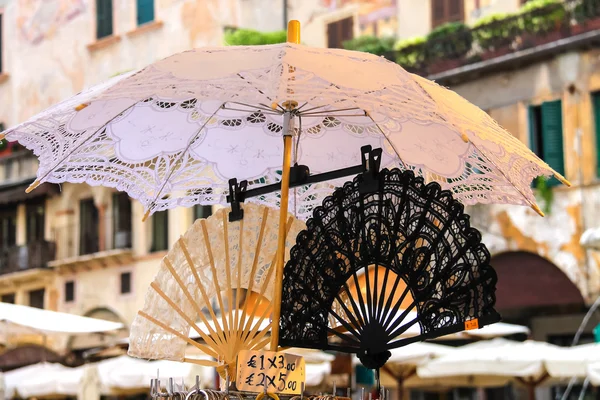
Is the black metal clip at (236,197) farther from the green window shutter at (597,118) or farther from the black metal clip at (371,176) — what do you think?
the green window shutter at (597,118)

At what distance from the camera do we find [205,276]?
593 centimetres

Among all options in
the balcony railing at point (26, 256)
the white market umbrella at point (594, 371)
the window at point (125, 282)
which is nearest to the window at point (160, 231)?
the window at point (125, 282)

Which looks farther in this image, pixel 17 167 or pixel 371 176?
pixel 17 167

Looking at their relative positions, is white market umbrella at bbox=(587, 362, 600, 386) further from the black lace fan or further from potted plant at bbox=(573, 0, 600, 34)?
potted plant at bbox=(573, 0, 600, 34)

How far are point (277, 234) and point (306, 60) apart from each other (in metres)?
1.36

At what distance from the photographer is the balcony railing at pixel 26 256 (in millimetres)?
31344

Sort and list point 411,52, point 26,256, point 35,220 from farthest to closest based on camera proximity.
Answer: point 35,220, point 26,256, point 411,52

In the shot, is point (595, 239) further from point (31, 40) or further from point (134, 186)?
point (31, 40)

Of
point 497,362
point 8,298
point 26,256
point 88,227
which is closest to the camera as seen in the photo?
point 497,362

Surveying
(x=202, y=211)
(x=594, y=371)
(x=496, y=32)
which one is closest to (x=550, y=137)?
(x=496, y=32)

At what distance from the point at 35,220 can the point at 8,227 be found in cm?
140

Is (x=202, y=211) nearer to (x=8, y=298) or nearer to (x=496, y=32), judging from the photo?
(x=496, y=32)

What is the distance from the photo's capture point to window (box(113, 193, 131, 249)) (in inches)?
1161

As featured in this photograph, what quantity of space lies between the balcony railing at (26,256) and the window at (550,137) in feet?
50.5
